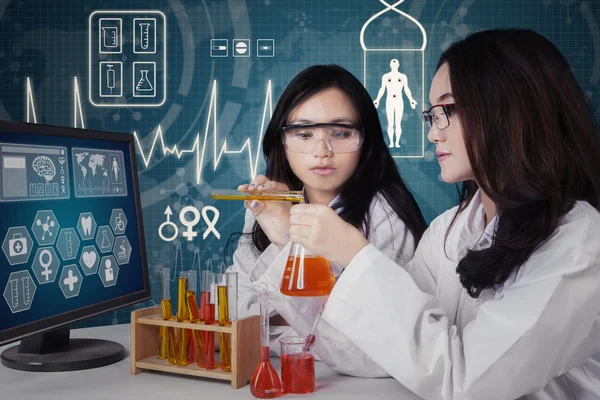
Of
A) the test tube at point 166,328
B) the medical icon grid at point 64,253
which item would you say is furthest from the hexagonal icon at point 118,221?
the test tube at point 166,328

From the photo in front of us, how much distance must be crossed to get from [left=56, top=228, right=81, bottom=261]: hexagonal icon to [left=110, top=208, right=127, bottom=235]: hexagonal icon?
13 cm

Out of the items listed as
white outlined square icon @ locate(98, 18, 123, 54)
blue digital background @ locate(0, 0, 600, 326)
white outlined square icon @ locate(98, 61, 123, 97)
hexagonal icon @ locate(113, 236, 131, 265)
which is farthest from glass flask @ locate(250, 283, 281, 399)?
white outlined square icon @ locate(98, 18, 123, 54)

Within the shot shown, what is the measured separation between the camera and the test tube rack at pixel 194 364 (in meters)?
1.38

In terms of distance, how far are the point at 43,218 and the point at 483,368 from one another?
1006 millimetres

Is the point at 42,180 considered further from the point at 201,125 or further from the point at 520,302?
the point at 201,125

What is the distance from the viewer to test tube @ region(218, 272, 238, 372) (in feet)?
4.62

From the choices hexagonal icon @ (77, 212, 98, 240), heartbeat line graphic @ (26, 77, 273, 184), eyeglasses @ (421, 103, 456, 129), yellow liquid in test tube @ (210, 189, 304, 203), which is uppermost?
heartbeat line graphic @ (26, 77, 273, 184)

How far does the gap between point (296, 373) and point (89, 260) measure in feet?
1.99

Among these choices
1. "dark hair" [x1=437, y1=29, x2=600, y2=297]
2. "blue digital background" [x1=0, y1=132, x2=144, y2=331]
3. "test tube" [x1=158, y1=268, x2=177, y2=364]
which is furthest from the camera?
"test tube" [x1=158, y1=268, x2=177, y2=364]

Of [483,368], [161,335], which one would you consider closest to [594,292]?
[483,368]

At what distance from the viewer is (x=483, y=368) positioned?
46.3 inches

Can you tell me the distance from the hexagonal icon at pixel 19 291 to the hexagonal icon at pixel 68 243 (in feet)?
0.37

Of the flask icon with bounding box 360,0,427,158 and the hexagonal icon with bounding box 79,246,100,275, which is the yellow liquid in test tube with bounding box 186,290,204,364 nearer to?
the hexagonal icon with bounding box 79,246,100,275

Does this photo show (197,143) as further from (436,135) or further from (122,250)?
(436,135)
